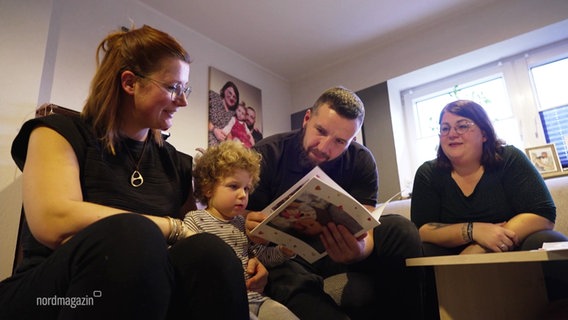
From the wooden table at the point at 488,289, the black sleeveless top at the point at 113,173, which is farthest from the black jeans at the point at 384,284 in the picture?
the black sleeveless top at the point at 113,173

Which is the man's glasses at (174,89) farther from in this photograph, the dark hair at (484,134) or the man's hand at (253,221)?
the dark hair at (484,134)

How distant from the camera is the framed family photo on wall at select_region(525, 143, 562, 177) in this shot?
2.15 metres

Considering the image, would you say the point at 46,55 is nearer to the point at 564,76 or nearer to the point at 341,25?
the point at 341,25

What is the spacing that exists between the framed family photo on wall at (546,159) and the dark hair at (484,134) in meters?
0.89

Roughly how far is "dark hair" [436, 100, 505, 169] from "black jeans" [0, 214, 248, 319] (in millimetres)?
1236

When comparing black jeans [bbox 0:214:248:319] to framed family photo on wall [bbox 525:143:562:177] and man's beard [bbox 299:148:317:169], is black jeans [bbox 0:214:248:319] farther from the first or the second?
framed family photo on wall [bbox 525:143:562:177]

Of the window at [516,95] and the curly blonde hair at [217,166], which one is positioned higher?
the window at [516,95]

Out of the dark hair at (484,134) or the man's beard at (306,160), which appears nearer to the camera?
the man's beard at (306,160)

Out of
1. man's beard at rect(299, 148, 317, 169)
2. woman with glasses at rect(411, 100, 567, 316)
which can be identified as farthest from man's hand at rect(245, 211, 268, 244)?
woman with glasses at rect(411, 100, 567, 316)

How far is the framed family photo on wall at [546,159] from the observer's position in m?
2.15

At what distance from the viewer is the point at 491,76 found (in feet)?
8.77

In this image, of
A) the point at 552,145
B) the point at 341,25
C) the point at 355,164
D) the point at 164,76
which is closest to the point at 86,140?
the point at 164,76

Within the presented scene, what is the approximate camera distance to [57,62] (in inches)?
75.9

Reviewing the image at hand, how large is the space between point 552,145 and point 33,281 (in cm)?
259
